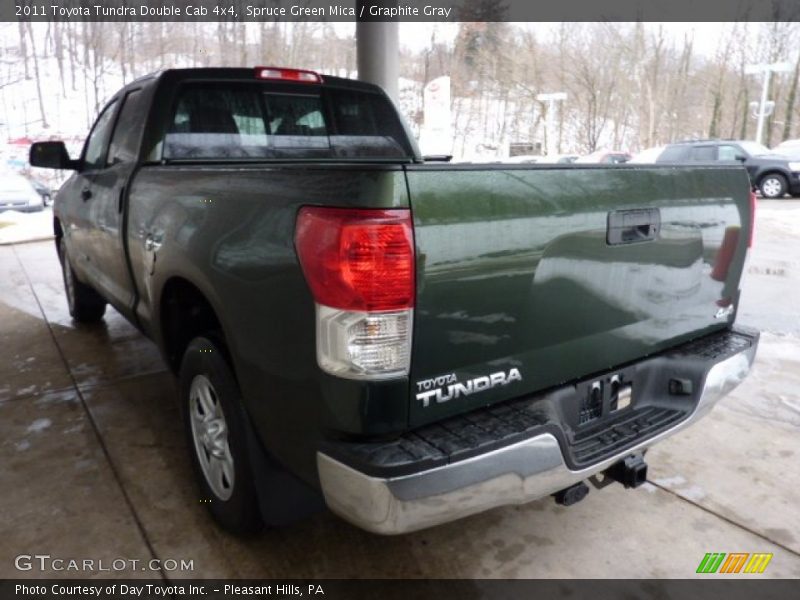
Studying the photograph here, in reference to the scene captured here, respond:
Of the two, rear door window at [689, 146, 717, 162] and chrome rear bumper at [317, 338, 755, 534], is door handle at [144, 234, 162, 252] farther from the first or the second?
rear door window at [689, 146, 717, 162]

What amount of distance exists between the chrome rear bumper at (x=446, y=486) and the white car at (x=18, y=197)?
18057 mm

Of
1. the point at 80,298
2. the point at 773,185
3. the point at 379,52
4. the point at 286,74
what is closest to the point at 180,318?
the point at 286,74

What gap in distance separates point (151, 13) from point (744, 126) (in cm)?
3605

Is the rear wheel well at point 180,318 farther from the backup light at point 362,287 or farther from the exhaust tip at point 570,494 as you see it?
the exhaust tip at point 570,494

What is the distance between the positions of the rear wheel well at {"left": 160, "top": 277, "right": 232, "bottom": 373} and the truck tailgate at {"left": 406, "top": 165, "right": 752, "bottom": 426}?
1.18 meters

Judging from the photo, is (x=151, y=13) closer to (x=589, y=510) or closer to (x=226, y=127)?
(x=226, y=127)

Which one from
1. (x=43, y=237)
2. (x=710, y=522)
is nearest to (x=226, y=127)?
(x=710, y=522)

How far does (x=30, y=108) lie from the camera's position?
37906mm

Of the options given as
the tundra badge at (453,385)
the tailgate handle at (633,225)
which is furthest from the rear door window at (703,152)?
the tundra badge at (453,385)

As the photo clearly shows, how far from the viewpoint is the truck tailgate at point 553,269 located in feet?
5.86

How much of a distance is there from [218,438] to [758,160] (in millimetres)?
19004

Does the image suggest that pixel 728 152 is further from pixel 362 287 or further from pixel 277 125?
pixel 362 287

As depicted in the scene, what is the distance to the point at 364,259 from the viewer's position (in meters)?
1.67

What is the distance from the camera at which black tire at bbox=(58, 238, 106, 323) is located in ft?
18.2
